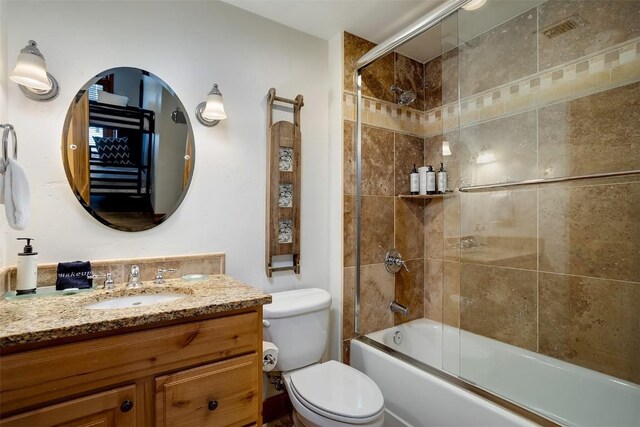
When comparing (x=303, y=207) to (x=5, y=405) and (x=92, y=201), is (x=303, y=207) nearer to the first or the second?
(x=92, y=201)

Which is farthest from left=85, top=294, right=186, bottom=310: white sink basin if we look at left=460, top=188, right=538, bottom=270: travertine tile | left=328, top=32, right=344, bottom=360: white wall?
left=460, top=188, right=538, bottom=270: travertine tile

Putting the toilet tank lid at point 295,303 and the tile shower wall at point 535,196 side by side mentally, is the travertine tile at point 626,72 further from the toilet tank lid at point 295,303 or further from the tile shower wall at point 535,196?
the toilet tank lid at point 295,303

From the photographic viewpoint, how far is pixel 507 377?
161cm

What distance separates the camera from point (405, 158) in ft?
7.38

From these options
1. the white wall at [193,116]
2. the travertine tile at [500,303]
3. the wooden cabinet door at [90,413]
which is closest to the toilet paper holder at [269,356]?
the white wall at [193,116]

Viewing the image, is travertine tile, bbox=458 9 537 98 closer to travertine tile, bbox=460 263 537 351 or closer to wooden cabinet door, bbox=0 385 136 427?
travertine tile, bbox=460 263 537 351

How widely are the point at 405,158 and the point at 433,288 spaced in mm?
966

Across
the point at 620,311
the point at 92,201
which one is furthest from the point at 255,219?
the point at 620,311

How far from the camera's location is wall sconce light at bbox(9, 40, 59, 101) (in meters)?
1.11

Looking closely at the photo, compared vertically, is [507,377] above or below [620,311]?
below

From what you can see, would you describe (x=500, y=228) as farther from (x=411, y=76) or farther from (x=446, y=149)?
(x=411, y=76)

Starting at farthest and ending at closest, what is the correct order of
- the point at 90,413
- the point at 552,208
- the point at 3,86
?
the point at 552,208
the point at 3,86
the point at 90,413

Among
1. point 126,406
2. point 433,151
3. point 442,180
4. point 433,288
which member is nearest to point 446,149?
point 433,151

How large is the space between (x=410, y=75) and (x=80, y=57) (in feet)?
6.48
